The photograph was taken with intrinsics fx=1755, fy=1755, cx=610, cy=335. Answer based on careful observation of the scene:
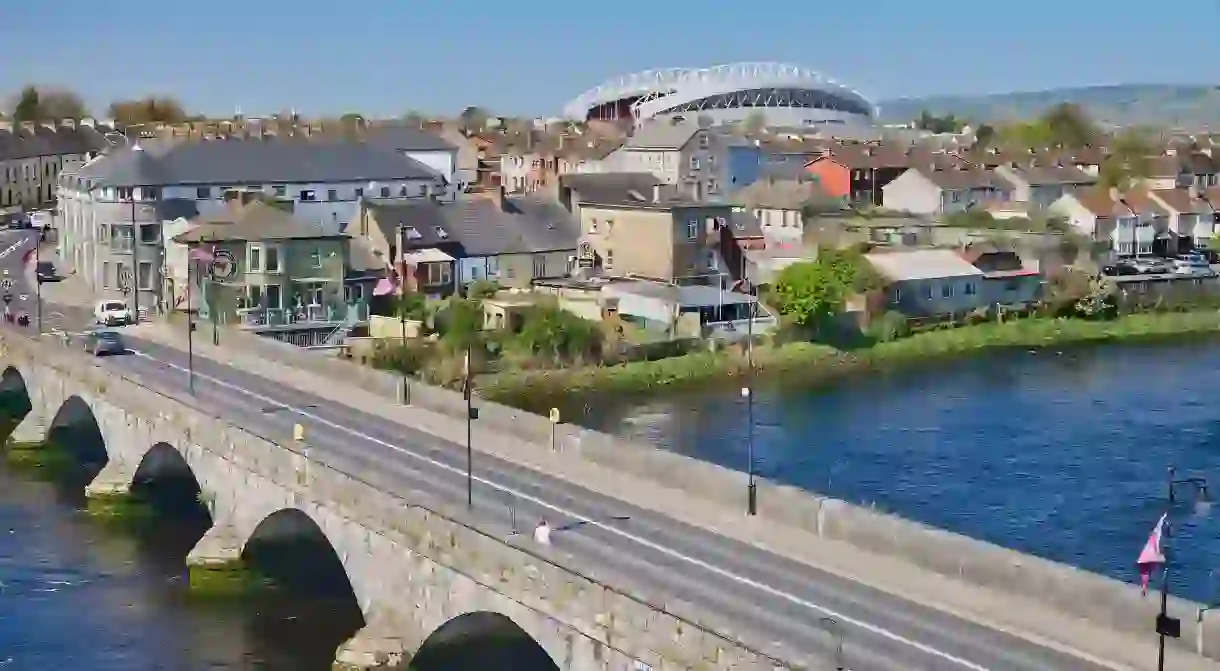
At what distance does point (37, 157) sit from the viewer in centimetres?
9269

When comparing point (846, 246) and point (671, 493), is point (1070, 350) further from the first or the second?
point (671, 493)

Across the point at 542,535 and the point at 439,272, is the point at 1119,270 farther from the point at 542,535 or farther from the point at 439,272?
the point at 542,535

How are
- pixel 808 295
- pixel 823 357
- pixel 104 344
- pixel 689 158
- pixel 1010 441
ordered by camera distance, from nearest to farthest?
pixel 1010 441, pixel 104 344, pixel 823 357, pixel 808 295, pixel 689 158

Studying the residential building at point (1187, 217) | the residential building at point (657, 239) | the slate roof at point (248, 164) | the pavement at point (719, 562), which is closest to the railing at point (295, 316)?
the slate roof at point (248, 164)

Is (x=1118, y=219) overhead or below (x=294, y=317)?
overhead

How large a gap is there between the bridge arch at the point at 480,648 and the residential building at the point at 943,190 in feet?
187

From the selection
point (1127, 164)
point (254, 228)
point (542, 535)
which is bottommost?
point (542, 535)

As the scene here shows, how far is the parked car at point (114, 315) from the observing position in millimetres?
50625

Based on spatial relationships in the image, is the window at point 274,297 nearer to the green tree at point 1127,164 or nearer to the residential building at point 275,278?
the residential building at point 275,278

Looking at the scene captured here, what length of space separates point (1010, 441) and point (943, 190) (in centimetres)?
4028

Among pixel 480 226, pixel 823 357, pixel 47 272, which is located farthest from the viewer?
pixel 47 272

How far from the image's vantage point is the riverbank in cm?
4969

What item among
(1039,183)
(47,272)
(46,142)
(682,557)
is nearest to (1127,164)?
(1039,183)

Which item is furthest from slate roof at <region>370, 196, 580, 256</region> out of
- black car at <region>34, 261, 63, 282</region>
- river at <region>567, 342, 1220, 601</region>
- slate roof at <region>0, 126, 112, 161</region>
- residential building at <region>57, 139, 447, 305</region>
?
slate roof at <region>0, 126, 112, 161</region>
